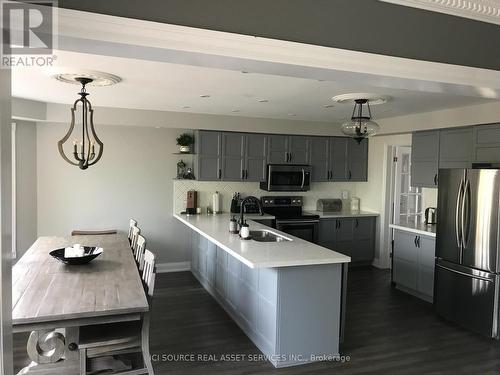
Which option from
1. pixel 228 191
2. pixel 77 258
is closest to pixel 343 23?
pixel 77 258

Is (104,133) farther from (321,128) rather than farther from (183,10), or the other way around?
(183,10)

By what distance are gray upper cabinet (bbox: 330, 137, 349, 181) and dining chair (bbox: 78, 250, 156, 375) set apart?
438cm

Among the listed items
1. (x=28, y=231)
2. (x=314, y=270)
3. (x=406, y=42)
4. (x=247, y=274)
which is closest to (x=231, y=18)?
(x=406, y=42)

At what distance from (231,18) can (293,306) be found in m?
2.52

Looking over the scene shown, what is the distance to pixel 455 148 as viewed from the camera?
4.89 m

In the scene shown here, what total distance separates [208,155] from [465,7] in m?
4.41

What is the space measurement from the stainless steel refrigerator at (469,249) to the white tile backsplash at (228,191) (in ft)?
8.80

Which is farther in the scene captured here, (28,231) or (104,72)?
(28,231)

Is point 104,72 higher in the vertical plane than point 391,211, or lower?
higher

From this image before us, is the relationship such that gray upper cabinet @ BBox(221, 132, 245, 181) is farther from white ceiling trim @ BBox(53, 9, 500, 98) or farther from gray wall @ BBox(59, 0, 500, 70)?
gray wall @ BBox(59, 0, 500, 70)

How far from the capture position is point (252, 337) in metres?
3.81

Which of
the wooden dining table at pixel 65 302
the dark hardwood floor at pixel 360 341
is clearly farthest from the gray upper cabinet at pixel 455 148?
the wooden dining table at pixel 65 302

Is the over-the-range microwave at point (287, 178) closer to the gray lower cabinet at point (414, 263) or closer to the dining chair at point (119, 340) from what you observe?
the gray lower cabinet at point (414, 263)

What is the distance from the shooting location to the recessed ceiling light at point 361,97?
4012 mm
